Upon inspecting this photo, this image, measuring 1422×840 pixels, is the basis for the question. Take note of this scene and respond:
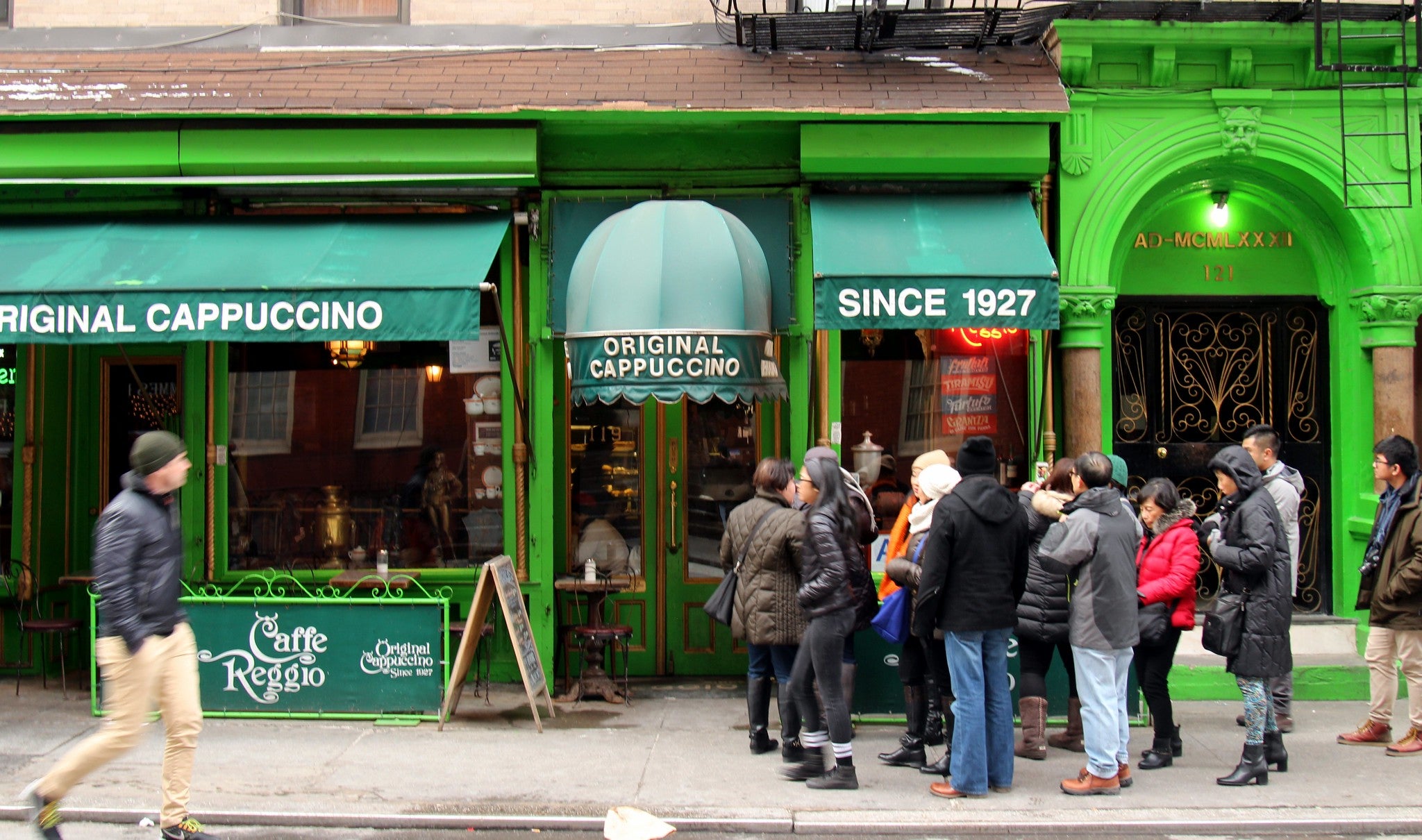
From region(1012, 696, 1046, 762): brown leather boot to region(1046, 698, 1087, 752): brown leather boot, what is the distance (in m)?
0.33

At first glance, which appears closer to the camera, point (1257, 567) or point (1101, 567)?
point (1101, 567)

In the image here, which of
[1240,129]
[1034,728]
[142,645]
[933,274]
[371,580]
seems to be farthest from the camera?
[1240,129]

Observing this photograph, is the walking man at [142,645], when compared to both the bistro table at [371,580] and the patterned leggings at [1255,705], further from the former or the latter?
the patterned leggings at [1255,705]

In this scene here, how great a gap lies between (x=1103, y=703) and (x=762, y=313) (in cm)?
333

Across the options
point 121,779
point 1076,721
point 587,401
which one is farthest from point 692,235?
point 121,779

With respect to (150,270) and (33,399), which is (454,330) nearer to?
(150,270)

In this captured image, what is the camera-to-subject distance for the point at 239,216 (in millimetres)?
9039

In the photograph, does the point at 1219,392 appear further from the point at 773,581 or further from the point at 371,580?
the point at 371,580

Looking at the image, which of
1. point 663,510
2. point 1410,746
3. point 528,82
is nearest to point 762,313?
point 663,510

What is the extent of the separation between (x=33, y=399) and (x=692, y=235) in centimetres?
541

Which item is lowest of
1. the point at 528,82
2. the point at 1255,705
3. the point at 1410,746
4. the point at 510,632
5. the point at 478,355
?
the point at 1410,746

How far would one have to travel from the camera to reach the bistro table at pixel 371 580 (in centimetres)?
854

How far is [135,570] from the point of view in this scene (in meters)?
5.52

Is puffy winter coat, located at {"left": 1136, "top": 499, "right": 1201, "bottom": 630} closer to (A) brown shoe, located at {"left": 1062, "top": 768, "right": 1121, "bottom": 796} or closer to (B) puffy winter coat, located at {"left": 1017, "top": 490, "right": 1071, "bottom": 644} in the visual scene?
(B) puffy winter coat, located at {"left": 1017, "top": 490, "right": 1071, "bottom": 644}
